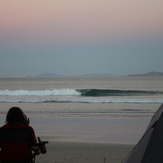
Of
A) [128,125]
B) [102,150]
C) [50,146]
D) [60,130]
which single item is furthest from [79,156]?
[128,125]

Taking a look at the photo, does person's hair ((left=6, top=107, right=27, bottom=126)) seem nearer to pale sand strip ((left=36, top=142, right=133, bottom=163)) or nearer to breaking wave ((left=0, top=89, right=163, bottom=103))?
pale sand strip ((left=36, top=142, right=133, bottom=163))

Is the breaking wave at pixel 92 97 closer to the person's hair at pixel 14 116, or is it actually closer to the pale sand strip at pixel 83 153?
the pale sand strip at pixel 83 153

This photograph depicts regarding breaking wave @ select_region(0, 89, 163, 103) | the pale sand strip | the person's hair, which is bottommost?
breaking wave @ select_region(0, 89, 163, 103)

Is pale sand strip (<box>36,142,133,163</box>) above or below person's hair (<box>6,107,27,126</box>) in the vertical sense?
below

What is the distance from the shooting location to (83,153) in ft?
32.8

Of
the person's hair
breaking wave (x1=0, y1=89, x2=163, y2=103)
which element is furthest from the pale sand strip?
breaking wave (x1=0, y1=89, x2=163, y2=103)

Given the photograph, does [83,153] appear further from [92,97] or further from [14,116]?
[92,97]

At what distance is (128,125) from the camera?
15.7 metres

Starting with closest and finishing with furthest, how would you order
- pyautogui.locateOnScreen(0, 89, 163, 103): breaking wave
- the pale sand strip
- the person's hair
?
the person's hair
the pale sand strip
pyautogui.locateOnScreen(0, 89, 163, 103): breaking wave

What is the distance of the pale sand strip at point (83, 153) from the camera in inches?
356

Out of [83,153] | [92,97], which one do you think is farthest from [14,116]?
[92,97]

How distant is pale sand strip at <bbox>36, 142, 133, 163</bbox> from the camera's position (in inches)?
356

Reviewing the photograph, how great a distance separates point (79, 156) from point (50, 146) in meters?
1.91

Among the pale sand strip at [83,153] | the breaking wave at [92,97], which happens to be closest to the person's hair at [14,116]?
the pale sand strip at [83,153]
